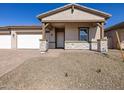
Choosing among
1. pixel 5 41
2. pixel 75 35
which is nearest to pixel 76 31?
pixel 75 35

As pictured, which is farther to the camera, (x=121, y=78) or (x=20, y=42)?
(x=20, y=42)

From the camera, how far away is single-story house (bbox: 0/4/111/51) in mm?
14570

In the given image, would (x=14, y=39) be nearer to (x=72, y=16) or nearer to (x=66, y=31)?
(x=66, y=31)

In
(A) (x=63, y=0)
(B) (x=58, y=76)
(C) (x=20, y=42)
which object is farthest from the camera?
(C) (x=20, y=42)

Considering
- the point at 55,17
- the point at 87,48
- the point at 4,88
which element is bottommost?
the point at 4,88

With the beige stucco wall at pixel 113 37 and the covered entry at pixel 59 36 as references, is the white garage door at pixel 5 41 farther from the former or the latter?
the beige stucco wall at pixel 113 37

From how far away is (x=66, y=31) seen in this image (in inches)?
672

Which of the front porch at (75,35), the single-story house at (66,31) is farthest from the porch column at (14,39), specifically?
the front porch at (75,35)

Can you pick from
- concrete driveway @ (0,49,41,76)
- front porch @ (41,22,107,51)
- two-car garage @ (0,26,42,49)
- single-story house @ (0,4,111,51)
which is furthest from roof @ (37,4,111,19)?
two-car garage @ (0,26,42,49)

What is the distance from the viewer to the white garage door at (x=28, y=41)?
64.5 feet

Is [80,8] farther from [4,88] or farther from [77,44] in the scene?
[4,88]

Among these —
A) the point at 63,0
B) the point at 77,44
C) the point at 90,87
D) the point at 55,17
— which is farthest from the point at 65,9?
the point at 90,87

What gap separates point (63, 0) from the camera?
25.5ft

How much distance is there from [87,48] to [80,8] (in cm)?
430
